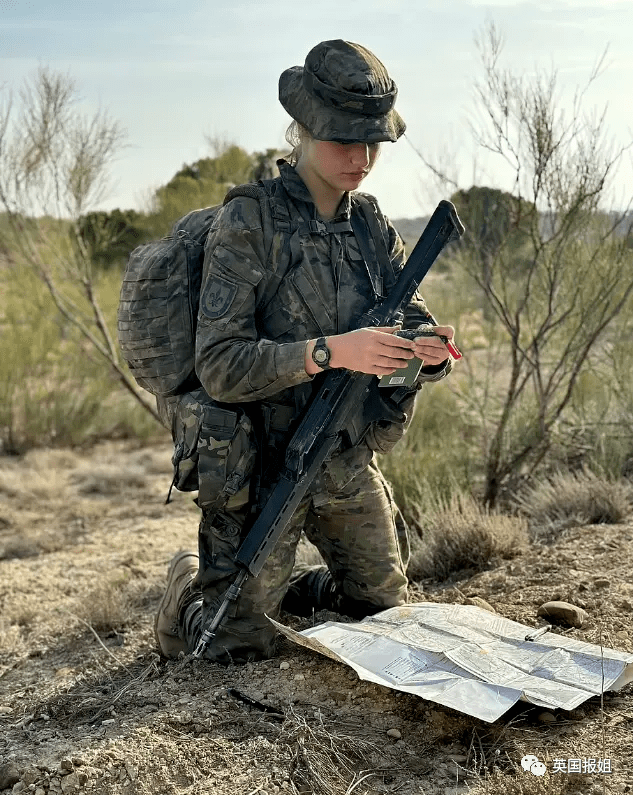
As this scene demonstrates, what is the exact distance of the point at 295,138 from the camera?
11.1ft

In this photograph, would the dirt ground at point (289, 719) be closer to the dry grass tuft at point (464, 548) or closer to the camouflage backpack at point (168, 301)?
the dry grass tuft at point (464, 548)

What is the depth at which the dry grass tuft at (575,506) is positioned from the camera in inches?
205

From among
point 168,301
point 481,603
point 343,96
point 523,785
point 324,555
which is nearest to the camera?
point 523,785

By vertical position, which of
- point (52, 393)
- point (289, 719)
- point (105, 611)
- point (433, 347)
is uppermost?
point (433, 347)

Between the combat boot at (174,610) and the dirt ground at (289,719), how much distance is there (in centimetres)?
13

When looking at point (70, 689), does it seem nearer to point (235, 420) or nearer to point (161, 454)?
point (235, 420)

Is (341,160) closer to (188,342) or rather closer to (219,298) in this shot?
(219,298)

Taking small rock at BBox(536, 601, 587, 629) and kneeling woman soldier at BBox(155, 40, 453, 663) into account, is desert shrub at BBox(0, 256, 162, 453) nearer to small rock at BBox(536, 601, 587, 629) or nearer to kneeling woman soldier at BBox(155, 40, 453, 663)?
kneeling woman soldier at BBox(155, 40, 453, 663)

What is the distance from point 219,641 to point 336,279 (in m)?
1.38

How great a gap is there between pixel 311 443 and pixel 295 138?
1100 millimetres

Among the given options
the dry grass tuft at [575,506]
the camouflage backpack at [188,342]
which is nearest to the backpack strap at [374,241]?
the camouflage backpack at [188,342]

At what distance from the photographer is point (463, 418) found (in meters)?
7.21
